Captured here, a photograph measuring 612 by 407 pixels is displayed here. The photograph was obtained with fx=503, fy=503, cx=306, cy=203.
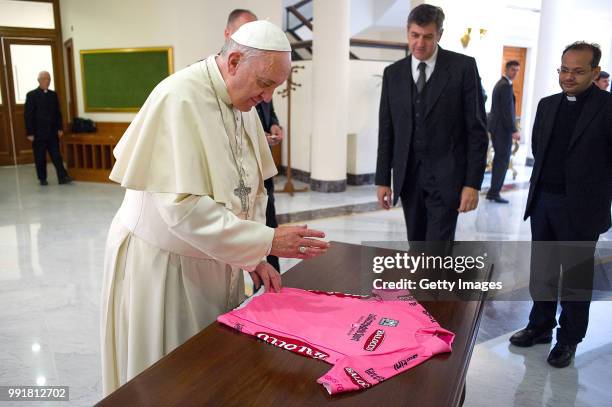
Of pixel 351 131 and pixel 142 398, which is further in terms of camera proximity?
pixel 351 131

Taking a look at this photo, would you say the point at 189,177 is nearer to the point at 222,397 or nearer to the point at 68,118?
the point at 222,397

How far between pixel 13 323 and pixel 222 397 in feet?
8.27

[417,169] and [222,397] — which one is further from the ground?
[417,169]

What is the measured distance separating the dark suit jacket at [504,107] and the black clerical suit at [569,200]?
11.1ft

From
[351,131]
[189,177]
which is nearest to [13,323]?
[189,177]

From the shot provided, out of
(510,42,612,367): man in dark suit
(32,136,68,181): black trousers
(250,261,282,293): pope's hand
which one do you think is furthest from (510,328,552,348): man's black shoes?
(32,136,68,181): black trousers

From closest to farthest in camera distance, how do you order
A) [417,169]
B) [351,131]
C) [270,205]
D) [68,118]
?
[417,169], [270,205], [351,131], [68,118]

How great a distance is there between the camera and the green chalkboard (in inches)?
296

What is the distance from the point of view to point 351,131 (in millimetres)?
7203

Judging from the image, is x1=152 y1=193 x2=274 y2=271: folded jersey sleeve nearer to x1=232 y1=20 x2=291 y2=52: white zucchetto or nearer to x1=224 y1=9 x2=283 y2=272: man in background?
x1=232 y1=20 x2=291 y2=52: white zucchetto

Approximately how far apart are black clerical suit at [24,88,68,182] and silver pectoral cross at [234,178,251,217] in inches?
270

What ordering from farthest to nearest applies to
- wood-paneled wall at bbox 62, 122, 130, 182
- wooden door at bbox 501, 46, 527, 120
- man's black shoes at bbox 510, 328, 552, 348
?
wooden door at bbox 501, 46, 527, 120 < wood-paneled wall at bbox 62, 122, 130, 182 < man's black shoes at bbox 510, 328, 552, 348

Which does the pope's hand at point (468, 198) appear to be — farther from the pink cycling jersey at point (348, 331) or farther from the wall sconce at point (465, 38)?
the wall sconce at point (465, 38)

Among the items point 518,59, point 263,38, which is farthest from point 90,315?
point 518,59
